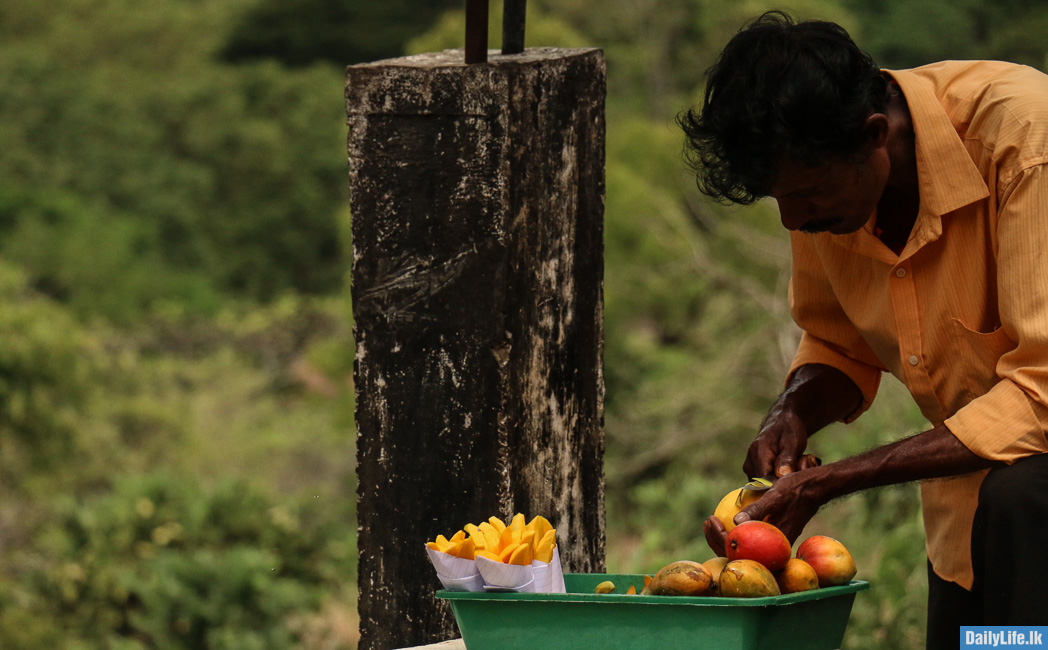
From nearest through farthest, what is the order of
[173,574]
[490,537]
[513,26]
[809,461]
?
[490,537], [809,461], [513,26], [173,574]

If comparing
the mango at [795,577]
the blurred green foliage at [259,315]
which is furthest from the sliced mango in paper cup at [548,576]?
the blurred green foliage at [259,315]

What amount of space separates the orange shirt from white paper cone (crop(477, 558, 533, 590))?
66 cm

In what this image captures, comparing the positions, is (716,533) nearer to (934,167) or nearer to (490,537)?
(490,537)

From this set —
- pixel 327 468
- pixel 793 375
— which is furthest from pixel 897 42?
pixel 793 375

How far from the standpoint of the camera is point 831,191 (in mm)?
1827

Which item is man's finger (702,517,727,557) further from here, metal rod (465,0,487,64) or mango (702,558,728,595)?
metal rod (465,0,487,64)

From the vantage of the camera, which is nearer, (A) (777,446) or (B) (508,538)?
(B) (508,538)

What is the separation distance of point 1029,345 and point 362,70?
1.28 m

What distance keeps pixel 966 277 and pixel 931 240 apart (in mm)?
84

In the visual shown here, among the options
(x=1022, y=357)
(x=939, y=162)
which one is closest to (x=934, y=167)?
(x=939, y=162)

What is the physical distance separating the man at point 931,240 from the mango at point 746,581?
0.54ft

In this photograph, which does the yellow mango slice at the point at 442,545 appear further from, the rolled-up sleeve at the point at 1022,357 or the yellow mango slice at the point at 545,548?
the rolled-up sleeve at the point at 1022,357

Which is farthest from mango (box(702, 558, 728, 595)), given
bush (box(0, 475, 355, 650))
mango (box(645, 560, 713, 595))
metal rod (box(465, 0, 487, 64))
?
bush (box(0, 475, 355, 650))

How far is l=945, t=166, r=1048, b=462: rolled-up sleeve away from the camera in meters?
1.68
